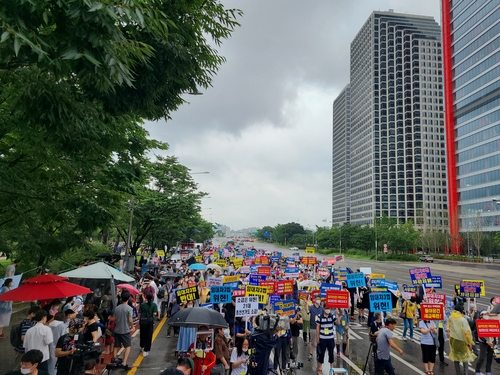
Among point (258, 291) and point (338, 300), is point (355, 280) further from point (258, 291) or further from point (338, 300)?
point (258, 291)

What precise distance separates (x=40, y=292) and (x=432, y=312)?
10027 millimetres

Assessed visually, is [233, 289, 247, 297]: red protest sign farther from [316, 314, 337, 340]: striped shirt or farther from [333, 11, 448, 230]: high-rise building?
[333, 11, 448, 230]: high-rise building

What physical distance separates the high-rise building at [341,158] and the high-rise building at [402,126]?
50.6ft

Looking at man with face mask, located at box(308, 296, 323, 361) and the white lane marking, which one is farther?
man with face mask, located at box(308, 296, 323, 361)

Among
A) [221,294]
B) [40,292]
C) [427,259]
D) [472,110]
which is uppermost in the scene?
[472,110]

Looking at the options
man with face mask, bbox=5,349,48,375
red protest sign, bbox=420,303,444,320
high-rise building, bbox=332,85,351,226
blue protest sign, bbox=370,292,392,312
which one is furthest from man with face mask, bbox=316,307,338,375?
high-rise building, bbox=332,85,351,226

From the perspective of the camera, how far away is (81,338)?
7355 millimetres

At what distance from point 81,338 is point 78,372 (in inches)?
28.2

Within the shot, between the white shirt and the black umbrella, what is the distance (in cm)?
235

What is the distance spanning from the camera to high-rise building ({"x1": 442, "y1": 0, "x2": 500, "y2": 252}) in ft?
240

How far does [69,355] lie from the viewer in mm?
7043

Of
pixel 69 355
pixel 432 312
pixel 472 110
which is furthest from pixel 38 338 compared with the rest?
pixel 472 110

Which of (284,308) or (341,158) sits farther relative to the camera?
(341,158)

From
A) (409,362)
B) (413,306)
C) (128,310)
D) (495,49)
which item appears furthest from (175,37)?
(495,49)
